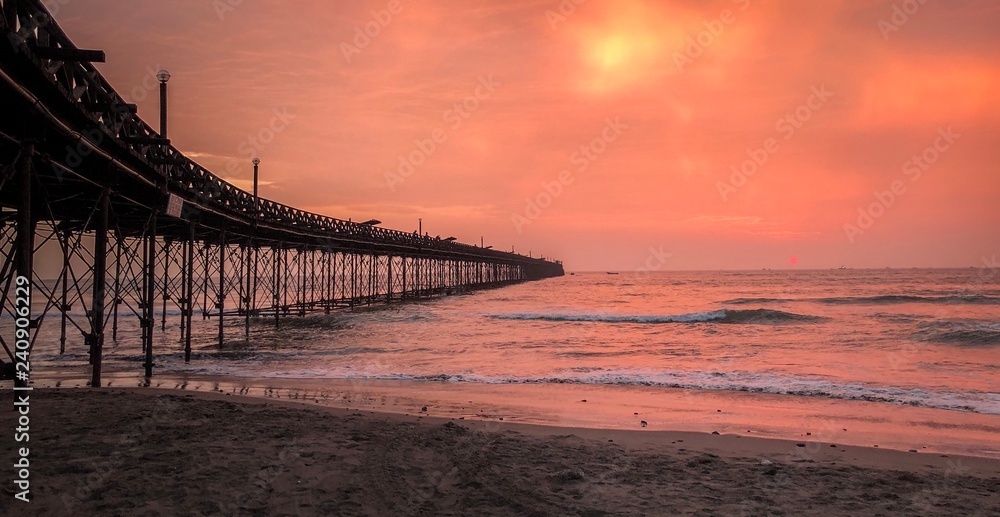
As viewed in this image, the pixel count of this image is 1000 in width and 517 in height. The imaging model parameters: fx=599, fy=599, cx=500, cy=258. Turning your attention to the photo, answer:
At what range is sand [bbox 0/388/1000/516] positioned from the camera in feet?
17.0

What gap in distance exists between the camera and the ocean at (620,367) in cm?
1114

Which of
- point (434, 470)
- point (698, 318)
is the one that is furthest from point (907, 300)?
point (434, 470)

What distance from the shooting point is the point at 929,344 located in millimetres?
23172

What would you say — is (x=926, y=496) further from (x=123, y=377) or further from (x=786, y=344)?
(x=786, y=344)

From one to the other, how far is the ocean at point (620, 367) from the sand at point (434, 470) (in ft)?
5.84

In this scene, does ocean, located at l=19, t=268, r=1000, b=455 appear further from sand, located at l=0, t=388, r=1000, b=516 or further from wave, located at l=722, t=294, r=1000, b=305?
wave, located at l=722, t=294, r=1000, b=305

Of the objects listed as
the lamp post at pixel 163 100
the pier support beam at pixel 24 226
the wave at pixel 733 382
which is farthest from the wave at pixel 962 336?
the pier support beam at pixel 24 226

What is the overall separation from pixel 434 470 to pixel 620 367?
38.3ft

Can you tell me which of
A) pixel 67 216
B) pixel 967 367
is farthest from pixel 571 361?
pixel 67 216

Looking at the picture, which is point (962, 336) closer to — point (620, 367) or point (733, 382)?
point (733, 382)

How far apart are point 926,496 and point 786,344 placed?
63.0 ft

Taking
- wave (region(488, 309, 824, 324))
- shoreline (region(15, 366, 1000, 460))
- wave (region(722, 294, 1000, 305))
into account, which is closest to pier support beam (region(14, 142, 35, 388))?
shoreline (region(15, 366, 1000, 460))

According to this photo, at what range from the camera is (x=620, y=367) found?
17.1m

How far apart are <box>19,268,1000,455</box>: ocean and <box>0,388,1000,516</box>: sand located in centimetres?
178
